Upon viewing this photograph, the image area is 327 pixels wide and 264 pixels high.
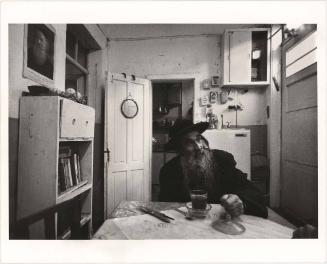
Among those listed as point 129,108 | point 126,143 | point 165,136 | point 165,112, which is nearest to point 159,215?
point 126,143

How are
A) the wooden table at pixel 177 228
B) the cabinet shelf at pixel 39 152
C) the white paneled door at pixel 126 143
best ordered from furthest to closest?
the white paneled door at pixel 126 143 < the cabinet shelf at pixel 39 152 < the wooden table at pixel 177 228

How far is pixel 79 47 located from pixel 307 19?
115 inches

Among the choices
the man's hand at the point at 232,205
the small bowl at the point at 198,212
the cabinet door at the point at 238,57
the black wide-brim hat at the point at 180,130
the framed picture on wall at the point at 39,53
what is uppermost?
the cabinet door at the point at 238,57

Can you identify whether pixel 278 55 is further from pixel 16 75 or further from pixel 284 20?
pixel 16 75

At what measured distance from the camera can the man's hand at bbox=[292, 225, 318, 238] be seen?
39.2 inches

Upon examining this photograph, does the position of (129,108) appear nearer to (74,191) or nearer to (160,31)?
(160,31)

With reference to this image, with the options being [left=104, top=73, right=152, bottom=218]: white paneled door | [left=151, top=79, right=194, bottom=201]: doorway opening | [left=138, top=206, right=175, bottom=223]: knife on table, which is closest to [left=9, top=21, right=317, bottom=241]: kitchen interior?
[left=104, top=73, right=152, bottom=218]: white paneled door

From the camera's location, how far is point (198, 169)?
2.04 m

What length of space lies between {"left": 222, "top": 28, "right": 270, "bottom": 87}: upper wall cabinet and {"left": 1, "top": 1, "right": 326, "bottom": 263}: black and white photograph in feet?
0.05

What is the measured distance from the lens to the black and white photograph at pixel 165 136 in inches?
43.6

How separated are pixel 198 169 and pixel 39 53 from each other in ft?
5.30

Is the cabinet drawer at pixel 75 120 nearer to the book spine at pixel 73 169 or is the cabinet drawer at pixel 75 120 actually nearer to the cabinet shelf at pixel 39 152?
the cabinet shelf at pixel 39 152

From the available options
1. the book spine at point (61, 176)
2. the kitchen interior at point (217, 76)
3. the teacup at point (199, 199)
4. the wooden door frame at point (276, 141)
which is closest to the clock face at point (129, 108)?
the kitchen interior at point (217, 76)

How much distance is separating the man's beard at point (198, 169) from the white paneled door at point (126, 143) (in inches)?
59.4
